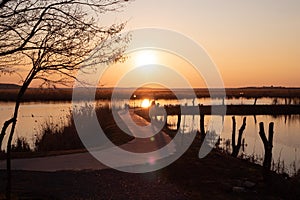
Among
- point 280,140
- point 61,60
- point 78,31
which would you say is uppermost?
point 78,31

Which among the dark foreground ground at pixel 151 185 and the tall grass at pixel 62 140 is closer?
the dark foreground ground at pixel 151 185

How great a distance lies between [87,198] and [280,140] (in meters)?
22.6

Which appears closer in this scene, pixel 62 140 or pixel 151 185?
pixel 151 185

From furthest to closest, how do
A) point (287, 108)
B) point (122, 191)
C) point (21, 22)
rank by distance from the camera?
point (287, 108)
point (122, 191)
point (21, 22)

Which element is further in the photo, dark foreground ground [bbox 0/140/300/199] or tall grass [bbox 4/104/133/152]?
tall grass [bbox 4/104/133/152]

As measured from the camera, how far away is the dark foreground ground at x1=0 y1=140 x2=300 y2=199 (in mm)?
9737

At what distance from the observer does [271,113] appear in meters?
53.1

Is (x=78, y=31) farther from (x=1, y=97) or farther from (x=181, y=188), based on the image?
(x=1, y=97)

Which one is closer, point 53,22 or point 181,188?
point 53,22

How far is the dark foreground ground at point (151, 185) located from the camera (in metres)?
9.74

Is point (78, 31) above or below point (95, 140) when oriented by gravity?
above

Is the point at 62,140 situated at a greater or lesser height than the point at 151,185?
greater

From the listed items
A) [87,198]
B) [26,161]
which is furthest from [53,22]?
[26,161]

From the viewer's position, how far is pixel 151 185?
34.7 ft
